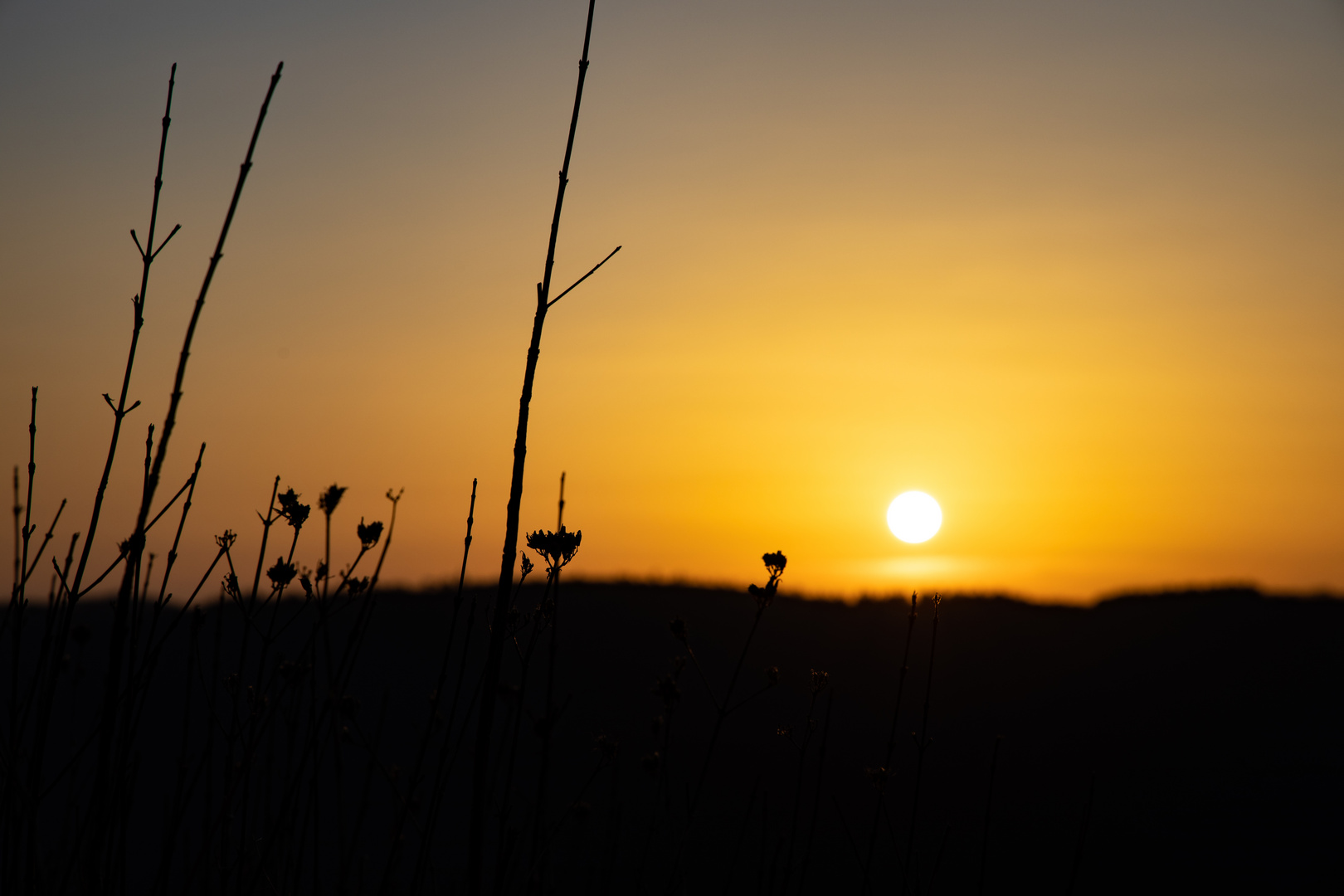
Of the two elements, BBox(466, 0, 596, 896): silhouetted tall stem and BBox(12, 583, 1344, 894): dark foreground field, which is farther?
BBox(12, 583, 1344, 894): dark foreground field

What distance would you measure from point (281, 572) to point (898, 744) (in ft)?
21.0

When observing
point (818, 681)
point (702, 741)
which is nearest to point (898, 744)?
point (702, 741)

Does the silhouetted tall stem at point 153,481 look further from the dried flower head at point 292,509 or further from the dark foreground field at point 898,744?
the dark foreground field at point 898,744

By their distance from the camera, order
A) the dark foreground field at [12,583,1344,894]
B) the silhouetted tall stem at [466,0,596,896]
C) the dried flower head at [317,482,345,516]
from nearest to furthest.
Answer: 1. the silhouetted tall stem at [466,0,596,896]
2. the dried flower head at [317,482,345,516]
3. the dark foreground field at [12,583,1344,894]

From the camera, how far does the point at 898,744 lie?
7.57 meters

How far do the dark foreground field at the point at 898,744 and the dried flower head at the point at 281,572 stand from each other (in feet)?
3.54

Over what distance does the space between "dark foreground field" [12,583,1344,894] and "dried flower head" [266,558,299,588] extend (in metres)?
1.08

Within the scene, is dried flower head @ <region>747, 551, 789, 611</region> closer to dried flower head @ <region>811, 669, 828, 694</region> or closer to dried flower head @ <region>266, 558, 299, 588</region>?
dried flower head @ <region>811, 669, 828, 694</region>

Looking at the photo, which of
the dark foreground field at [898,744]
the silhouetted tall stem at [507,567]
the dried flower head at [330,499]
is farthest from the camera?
the dark foreground field at [898,744]

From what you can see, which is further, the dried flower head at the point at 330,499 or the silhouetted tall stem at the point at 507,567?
the dried flower head at the point at 330,499

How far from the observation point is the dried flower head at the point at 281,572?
2041 millimetres

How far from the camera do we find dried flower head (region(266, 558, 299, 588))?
6.70 ft

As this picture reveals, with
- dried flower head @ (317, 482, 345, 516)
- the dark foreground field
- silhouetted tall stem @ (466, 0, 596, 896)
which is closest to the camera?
silhouetted tall stem @ (466, 0, 596, 896)

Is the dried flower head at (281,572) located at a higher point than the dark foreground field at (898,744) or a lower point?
higher
